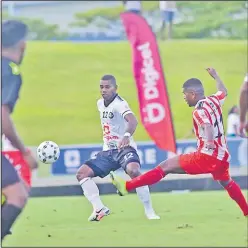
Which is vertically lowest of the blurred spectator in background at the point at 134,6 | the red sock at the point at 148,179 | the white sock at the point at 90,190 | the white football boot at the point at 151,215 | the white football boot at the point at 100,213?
the white football boot at the point at 151,215

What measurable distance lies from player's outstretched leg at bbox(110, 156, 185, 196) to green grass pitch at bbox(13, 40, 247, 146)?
8.37 feet

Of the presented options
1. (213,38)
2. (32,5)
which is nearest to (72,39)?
(32,5)

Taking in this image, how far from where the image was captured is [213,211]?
8602 mm

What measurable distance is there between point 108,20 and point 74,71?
62cm

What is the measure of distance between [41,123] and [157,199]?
91.6 inches

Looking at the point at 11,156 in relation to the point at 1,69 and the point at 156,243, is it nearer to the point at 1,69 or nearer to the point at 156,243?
the point at 1,69

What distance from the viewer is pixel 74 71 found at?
33.9ft

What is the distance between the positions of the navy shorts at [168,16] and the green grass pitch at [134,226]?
2259 mm

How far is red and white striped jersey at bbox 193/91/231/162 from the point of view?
283 inches

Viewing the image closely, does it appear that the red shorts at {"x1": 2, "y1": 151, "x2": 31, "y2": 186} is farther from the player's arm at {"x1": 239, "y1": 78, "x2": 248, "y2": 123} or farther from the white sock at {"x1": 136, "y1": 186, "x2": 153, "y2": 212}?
the player's arm at {"x1": 239, "y1": 78, "x2": 248, "y2": 123}

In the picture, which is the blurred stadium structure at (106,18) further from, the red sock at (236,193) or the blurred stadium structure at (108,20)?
the red sock at (236,193)

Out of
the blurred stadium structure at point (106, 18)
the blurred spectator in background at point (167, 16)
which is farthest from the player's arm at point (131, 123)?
the blurred spectator in background at point (167, 16)

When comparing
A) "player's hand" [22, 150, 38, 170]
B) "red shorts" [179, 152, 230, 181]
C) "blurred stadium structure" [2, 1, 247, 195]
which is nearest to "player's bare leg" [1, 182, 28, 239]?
"player's hand" [22, 150, 38, 170]

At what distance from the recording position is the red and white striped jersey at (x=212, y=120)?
7.19 meters
